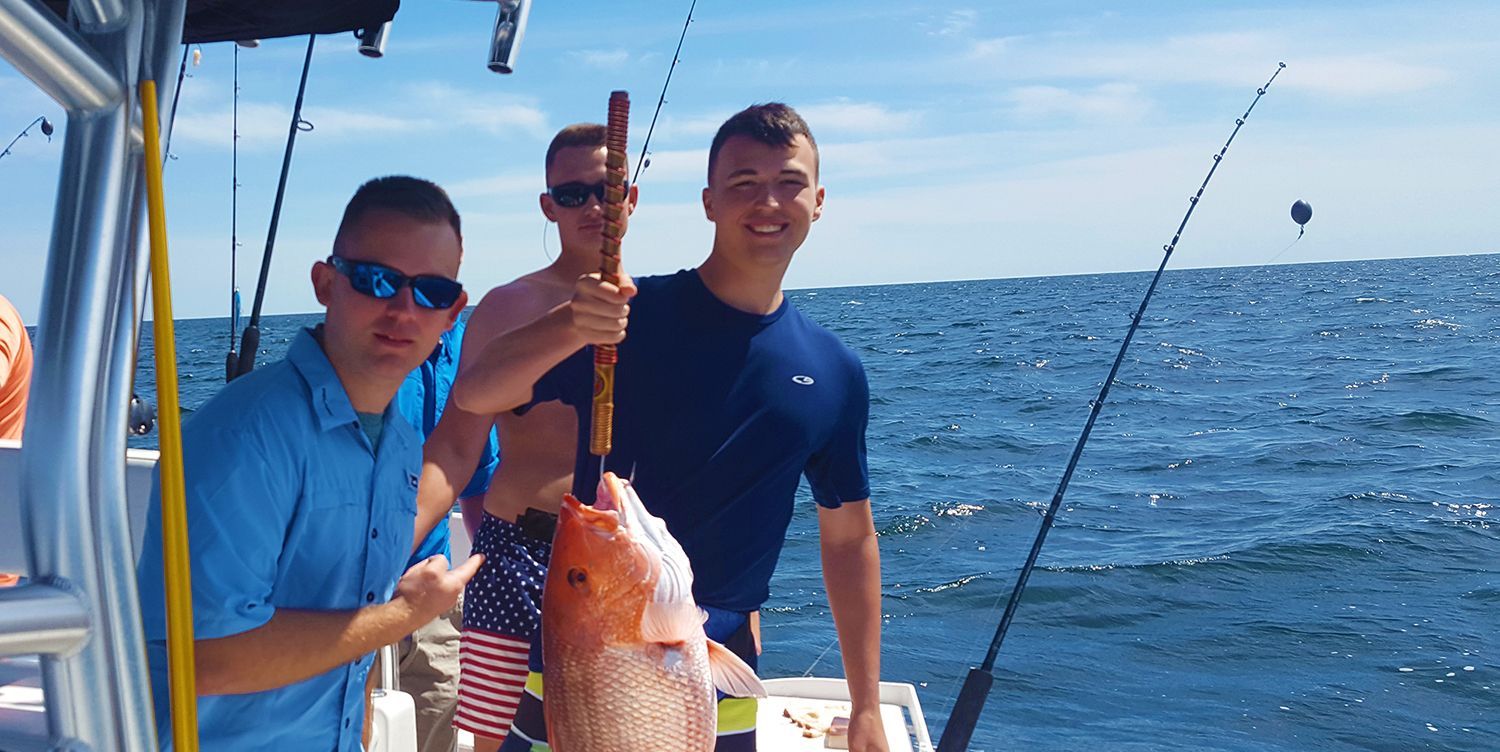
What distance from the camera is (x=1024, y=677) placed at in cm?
958

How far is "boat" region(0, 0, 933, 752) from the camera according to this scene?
0.96 m

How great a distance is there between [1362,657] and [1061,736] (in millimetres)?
3248

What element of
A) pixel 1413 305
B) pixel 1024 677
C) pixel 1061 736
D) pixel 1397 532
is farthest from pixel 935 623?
pixel 1413 305

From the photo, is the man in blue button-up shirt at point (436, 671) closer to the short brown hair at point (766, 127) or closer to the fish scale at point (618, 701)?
the short brown hair at point (766, 127)

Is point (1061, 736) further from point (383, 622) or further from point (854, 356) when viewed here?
point (383, 622)

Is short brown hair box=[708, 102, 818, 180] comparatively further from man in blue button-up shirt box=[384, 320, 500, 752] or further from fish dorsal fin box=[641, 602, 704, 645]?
man in blue button-up shirt box=[384, 320, 500, 752]

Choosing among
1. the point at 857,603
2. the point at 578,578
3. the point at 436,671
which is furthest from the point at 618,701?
the point at 436,671

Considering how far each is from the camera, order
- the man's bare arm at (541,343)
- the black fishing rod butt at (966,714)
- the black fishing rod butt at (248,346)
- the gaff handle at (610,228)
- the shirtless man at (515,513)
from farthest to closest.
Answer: the black fishing rod butt at (248,346) → the black fishing rod butt at (966,714) → the shirtless man at (515,513) → the man's bare arm at (541,343) → the gaff handle at (610,228)

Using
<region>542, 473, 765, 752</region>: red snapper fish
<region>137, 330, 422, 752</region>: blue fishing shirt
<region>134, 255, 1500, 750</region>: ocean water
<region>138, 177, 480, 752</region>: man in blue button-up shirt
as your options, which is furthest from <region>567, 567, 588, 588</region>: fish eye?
<region>134, 255, 1500, 750</region>: ocean water

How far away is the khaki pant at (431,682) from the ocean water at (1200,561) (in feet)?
16.1

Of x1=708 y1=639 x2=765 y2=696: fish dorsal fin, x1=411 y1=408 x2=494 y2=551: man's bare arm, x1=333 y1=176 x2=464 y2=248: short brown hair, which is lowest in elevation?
x1=708 y1=639 x2=765 y2=696: fish dorsal fin

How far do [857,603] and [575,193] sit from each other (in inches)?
49.8

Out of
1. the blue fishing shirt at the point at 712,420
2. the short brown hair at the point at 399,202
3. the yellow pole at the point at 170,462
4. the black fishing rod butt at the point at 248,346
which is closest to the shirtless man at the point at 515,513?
the blue fishing shirt at the point at 712,420

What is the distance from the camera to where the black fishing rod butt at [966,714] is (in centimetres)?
326
